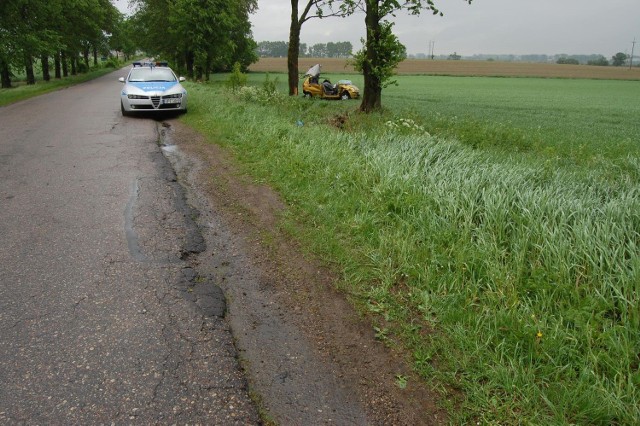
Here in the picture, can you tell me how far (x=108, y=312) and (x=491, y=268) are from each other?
121 inches

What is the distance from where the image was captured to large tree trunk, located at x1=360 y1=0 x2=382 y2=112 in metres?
13.0

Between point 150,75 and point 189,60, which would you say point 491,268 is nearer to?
point 150,75

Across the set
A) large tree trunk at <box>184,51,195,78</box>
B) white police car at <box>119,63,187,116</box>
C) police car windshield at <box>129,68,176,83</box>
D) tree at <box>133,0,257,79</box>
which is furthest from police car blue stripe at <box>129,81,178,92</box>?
large tree trunk at <box>184,51,195,78</box>

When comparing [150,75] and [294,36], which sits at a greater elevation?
[294,36]

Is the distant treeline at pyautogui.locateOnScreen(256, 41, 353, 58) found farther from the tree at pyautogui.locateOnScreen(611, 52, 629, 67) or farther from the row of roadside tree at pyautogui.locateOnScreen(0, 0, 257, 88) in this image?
the row of roadside tree at pyautogui.locateOnScreen(0, 0, 257, 88)

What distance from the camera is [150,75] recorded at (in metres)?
14.1

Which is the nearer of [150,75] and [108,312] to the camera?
[108,312]

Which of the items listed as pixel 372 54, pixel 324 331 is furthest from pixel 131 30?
pixel 324 331

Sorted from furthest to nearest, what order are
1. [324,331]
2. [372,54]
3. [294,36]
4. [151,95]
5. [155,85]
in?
[294,36], [155,85], [372,54], [151,95], [324,331]

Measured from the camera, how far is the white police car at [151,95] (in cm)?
1284

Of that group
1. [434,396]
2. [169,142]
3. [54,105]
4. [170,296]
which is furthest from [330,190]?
[54,105]

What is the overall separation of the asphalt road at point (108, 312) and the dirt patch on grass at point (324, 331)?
1.09 feet

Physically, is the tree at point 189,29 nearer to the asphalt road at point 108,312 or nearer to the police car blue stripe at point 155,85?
the police car blue stripe at point 155,85

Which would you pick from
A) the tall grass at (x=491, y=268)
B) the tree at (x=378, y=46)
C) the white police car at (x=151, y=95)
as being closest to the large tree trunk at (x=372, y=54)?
the tree at (x=378, y=46)
